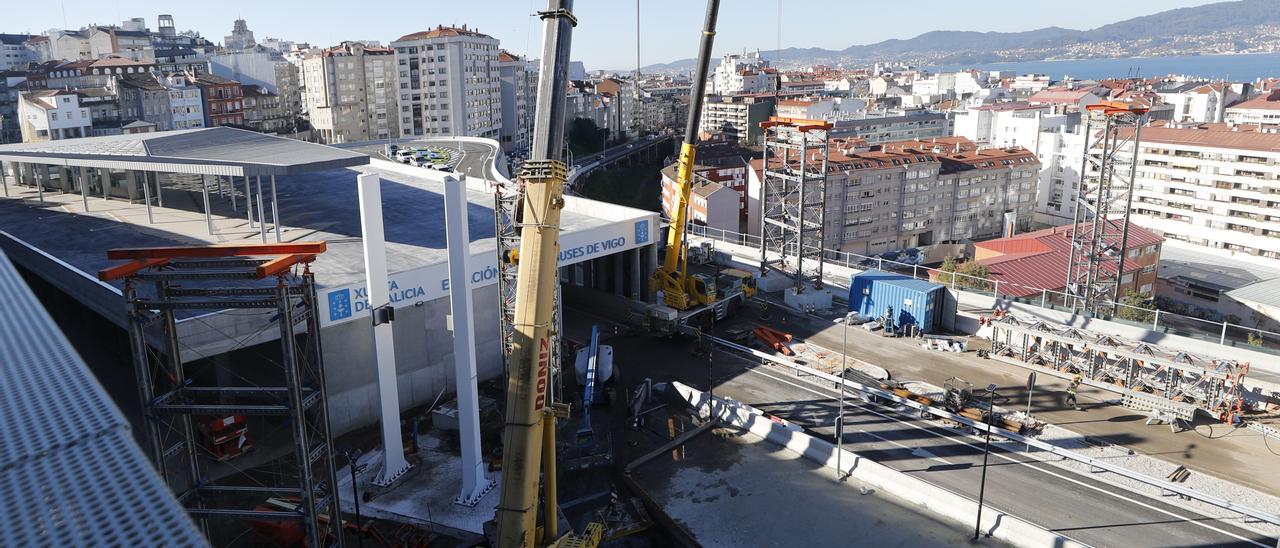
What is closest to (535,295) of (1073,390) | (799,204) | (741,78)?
(1073,390)

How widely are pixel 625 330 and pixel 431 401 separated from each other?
9.38 meters

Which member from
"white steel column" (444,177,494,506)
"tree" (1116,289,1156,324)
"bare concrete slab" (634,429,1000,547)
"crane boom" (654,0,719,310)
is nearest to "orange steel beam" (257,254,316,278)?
"white steel column" (444,177,494,506)

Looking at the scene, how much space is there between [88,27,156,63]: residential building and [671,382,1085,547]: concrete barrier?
117 m

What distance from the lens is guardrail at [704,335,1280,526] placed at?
18.8m

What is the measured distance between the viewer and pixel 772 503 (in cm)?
1967

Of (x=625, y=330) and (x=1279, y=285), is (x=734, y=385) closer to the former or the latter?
(x=625, y=330)

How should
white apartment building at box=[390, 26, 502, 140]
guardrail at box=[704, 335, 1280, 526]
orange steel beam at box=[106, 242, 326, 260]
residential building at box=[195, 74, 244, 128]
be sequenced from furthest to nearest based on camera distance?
white apartment building at box=[390, 26, 502, 140] → residential building at box=[195, 74, 244, 128] → guardrail at box=[704, 335, 1280, 526] → orange steel beam at box=[106, 242, 326, 260]

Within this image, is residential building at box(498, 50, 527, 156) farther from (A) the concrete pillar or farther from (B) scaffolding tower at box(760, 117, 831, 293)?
(A) the concrete pillar

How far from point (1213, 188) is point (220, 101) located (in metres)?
107

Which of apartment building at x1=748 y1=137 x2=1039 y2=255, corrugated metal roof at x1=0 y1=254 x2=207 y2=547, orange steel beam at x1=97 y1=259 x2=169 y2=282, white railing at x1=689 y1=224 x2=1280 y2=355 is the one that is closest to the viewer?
corrugated metal roof at x1=0 y1=254 x2=207 y2=547

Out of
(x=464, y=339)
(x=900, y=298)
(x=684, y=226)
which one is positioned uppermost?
(x=684, y=226)

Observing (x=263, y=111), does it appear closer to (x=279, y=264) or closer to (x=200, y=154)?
(x=200, y=154)

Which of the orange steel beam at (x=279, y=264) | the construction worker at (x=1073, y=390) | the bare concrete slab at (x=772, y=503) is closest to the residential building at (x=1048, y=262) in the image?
the construction worker at (x=1073, y=390)

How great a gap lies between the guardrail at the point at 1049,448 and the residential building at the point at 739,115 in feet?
320
